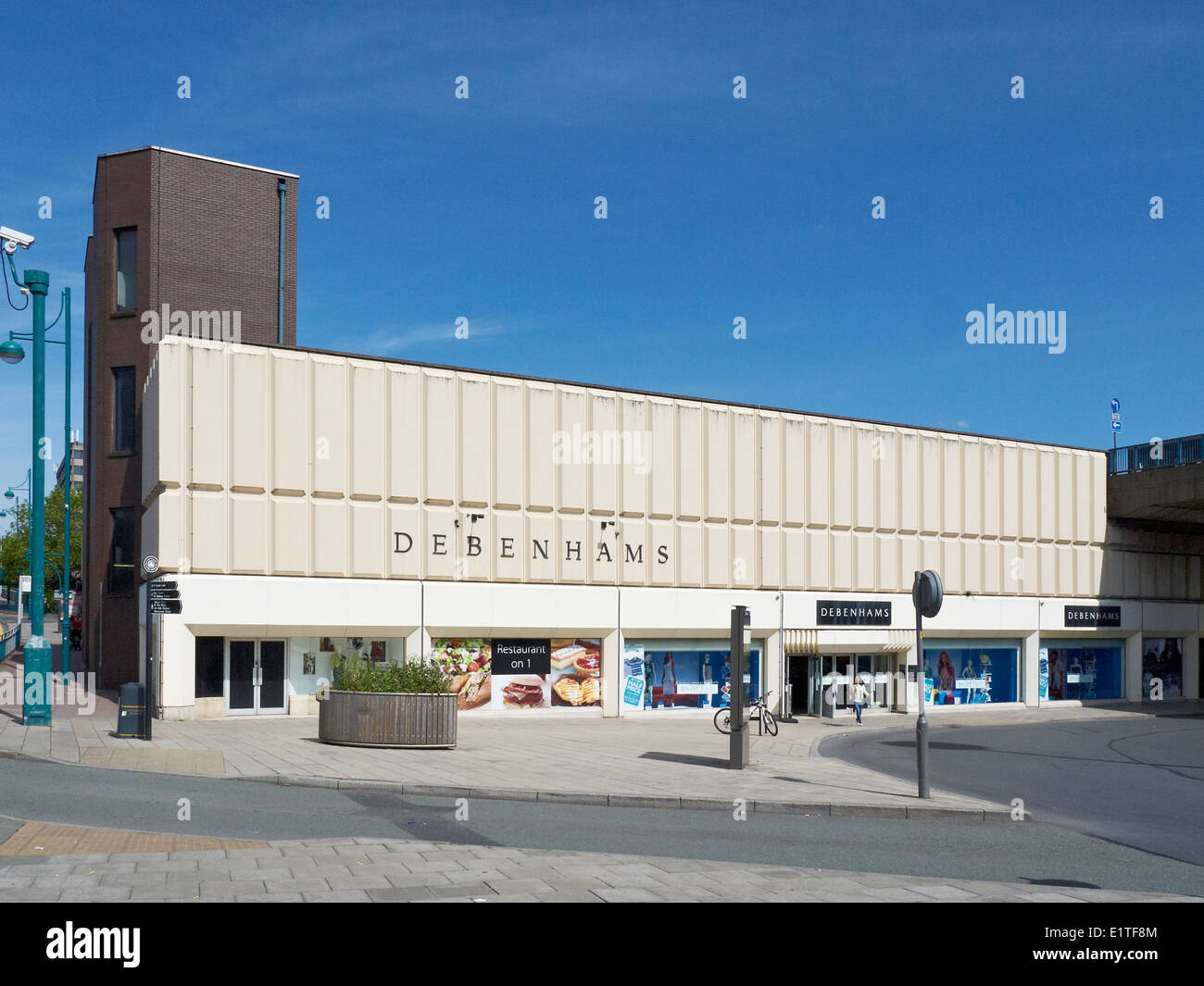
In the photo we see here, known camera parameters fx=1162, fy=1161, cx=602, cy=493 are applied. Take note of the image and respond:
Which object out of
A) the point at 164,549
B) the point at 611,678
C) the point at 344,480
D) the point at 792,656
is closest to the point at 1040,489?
the point at 792,656

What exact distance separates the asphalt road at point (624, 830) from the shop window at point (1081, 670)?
3249cm

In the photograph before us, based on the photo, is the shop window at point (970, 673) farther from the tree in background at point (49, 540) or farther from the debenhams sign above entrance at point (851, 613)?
the tree in background at point (49, 540)

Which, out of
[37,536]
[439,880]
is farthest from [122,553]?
[439,880]

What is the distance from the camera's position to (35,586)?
2445 centimetres

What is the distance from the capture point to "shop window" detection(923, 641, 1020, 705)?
41.6 metres

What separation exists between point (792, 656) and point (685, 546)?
582 centimetres

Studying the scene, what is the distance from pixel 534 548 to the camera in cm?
3294

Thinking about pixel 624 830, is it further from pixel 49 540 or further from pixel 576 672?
pixel 49 540

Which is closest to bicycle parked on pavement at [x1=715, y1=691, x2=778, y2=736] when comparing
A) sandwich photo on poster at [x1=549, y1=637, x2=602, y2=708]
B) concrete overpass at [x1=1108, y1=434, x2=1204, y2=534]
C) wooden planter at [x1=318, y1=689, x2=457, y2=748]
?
sandwich photo on poster at [x1=549, y1=637, x2=602, y2=708]

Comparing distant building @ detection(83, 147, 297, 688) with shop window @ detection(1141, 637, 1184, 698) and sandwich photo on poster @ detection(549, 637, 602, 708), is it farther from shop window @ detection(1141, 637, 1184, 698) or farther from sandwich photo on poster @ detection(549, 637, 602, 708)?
shop window @ detection(1141, 637, 1184, 698)

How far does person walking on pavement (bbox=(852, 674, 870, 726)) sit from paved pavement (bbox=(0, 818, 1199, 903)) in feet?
83.2

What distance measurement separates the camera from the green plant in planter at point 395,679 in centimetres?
2066

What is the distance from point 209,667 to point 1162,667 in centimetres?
3829
